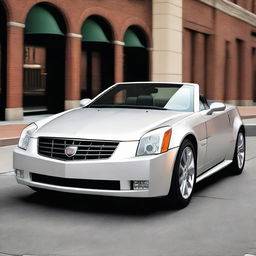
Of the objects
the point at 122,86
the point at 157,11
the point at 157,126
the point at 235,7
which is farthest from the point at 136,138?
the point at 235,7

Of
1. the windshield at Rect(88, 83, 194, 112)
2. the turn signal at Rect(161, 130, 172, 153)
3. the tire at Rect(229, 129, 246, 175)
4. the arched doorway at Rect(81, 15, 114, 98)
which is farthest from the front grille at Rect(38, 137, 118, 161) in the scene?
the arched doorway at Rect(81, 15, 114, 98)

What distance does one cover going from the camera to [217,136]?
7.81 m

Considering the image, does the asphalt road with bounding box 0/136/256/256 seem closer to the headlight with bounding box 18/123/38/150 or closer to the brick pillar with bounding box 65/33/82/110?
the headlight with bounding box 18/123/38/150

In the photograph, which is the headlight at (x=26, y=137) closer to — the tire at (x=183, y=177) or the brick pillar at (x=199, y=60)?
the tire at (x=183, y=177)

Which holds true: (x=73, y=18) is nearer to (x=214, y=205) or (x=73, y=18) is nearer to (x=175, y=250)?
(x=214, y=205)

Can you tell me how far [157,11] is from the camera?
28.7 metres

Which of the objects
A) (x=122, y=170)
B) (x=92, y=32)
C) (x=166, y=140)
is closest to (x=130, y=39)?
(x=92, y=32)

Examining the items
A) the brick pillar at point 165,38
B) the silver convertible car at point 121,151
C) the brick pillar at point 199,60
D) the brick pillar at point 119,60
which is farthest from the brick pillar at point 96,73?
the silver convertible car at point 121,151

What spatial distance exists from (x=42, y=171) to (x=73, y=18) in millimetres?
17080

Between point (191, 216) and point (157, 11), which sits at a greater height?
point (157, 11)

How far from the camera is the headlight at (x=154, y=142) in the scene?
6.04 m

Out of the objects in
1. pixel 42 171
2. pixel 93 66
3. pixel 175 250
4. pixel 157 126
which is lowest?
pixel 175 250

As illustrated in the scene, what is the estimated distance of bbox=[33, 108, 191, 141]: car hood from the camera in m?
6.14

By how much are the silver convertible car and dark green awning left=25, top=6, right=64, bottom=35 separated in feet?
45.8
